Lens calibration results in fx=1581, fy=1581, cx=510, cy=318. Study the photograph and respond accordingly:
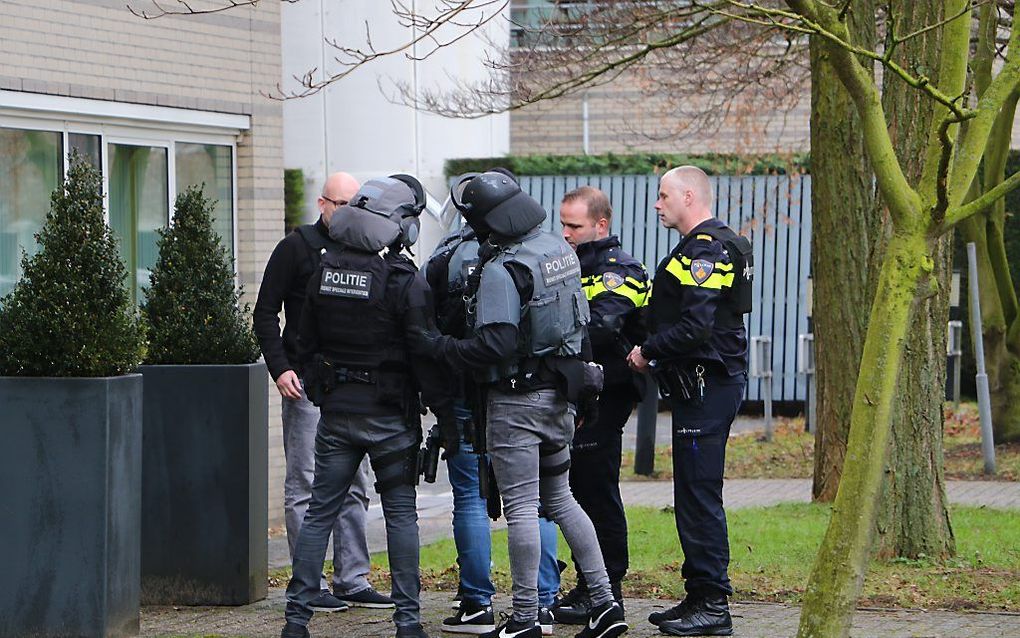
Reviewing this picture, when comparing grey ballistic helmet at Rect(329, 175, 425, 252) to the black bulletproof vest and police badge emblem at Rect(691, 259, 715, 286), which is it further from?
police badge emblem at Rect(691, 259, 715, 286)

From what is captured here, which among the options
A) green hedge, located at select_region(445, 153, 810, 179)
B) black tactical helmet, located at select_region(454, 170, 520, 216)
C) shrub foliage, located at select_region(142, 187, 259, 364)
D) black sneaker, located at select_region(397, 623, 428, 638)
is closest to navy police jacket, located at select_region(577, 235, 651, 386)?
black tactical helmet, located at select_region(454, 170, 520, 216)

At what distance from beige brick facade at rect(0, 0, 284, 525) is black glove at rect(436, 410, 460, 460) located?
3.84 m

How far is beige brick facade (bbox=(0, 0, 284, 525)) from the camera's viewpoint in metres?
9.16

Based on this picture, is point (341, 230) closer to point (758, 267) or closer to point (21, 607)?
point (21, 607)

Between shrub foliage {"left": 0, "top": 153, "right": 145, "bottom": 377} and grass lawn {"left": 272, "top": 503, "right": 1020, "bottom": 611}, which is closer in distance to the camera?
shrub foliage {"left": 0, "top": 153, "right": 145, "bottom": 377}

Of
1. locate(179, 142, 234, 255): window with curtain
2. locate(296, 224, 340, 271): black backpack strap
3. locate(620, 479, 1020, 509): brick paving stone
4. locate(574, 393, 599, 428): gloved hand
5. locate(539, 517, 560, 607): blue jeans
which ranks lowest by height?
locate(620, 479, 1020, 509): brick paving stone

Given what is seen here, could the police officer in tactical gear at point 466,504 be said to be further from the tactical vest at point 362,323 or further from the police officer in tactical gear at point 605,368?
the tactical vest at point 362,323

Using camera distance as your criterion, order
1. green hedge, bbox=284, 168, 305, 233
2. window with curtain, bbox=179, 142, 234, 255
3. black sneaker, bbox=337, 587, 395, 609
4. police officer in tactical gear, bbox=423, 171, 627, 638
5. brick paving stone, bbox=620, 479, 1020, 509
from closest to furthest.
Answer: police officer in tactical gear, bbox=423, 171, 627, 638 → black sneaker, bbox=337, 587, 395, 609 → window with curtain, bbox=179, 142, 234, 255 → brick paving stone, bbox=620, 479, 1020, 509 → green hedge, bbox=284, 168, 305, 233

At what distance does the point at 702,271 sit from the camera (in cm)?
675

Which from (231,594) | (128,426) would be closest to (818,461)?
(231,594)

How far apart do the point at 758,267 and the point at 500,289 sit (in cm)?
1439

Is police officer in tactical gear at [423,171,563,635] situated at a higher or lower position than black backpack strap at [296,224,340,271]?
lower

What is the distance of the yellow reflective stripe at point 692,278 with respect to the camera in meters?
6.74

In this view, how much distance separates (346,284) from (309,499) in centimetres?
157
